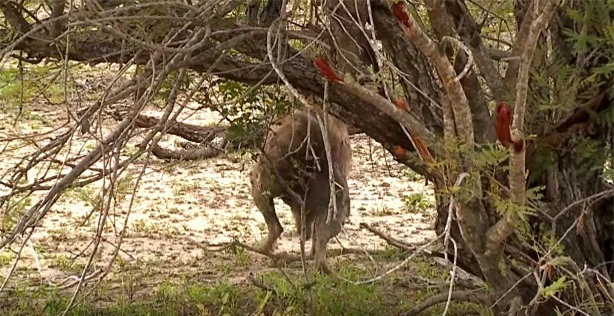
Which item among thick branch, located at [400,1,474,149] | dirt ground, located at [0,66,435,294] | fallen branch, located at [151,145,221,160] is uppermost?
thick branch, located at [400,1,474,149]

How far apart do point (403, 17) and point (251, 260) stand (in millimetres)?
4589

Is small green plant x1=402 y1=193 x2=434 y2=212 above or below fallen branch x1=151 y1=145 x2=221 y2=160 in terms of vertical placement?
below

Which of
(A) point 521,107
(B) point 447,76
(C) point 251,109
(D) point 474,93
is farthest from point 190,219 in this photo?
(A) point 521,107

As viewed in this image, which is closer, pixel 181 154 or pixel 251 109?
pixel 251 109

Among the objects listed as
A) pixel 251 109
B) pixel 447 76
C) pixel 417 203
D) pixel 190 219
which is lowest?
pixel 190 219

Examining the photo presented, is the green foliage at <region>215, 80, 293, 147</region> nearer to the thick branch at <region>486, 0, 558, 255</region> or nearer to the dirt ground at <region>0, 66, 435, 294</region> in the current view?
the dirt ground at <region>0, 66, 435, 294</region>

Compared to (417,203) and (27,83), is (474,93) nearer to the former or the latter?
(27,83)

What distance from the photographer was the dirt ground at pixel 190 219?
7.13m

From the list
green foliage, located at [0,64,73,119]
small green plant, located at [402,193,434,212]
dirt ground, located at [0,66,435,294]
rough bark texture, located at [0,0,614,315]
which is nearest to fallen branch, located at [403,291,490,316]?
rough bark texture, located at [0,0,614,315]

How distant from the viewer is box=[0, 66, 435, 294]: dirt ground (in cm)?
713

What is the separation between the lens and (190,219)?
28.9ft

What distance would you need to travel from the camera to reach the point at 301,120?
21.7 feet

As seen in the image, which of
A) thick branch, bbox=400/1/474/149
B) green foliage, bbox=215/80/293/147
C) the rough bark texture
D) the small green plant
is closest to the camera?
thick branch, bbox=400/1/474/149

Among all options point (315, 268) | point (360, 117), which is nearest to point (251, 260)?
point (315, 268)
